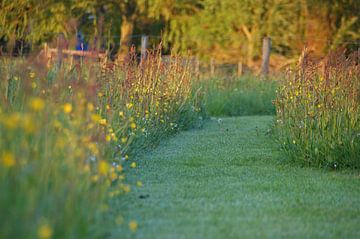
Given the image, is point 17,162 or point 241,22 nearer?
point 17,162

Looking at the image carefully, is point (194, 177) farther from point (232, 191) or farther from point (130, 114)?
point (130, 114)

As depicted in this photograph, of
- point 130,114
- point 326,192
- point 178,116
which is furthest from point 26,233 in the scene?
point 178,116

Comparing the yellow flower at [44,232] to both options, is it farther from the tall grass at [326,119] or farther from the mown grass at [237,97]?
the mown grass at [237,97]

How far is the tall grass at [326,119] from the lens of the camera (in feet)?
24.3

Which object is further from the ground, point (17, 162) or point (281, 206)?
point (17, 162)

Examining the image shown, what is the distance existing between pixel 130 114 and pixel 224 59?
750 inches

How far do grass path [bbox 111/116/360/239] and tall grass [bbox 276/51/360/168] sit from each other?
212mm

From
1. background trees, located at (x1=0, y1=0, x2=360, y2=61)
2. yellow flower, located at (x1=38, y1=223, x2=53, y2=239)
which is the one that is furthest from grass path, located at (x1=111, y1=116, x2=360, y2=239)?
background trees, located at (x1=0, y1=0, x2=360, y2=61)

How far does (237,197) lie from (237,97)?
10.4 meters

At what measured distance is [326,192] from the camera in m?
6.28

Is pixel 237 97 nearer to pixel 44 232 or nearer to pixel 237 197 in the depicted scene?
pixel 237 197

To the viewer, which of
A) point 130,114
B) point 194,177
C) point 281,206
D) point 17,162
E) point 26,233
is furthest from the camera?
point 130,114

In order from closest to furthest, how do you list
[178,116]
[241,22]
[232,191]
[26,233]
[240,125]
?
[26,233], [232,191], [178,116], [240,125], [241,22]

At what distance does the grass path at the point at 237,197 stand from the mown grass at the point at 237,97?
6.95 m
